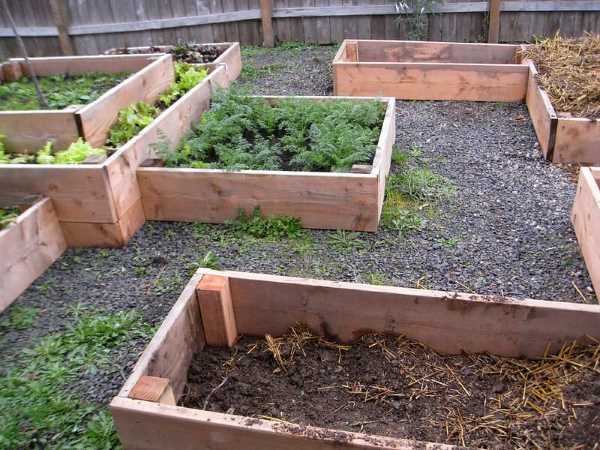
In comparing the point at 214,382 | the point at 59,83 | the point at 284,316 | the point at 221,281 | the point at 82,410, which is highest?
the point at 59,83

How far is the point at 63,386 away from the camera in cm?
289

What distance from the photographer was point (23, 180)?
395cm

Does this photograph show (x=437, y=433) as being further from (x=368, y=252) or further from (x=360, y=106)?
(x=360, y=106)

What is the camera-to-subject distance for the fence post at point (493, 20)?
8.03 m

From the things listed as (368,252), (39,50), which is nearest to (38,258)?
(368,252)

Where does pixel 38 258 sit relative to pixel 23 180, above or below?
below

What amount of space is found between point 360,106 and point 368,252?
168cm

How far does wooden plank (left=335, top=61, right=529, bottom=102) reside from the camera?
613 centimetres

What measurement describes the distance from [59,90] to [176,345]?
3.99m

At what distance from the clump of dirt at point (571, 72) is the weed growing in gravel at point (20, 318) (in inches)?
181

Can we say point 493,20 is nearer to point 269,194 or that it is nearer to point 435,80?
point 435,80

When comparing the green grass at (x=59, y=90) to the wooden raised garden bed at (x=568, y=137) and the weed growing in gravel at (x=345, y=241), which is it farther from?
the wooden raised garden bed at (x=568, y=137)

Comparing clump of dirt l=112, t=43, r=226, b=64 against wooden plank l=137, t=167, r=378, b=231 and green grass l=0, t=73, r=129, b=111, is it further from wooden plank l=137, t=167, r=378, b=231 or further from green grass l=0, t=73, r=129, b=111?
wooden plank l=137, t=167, r=378, b=231

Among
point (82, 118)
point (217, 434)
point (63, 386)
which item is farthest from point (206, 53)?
point (217, 434)
